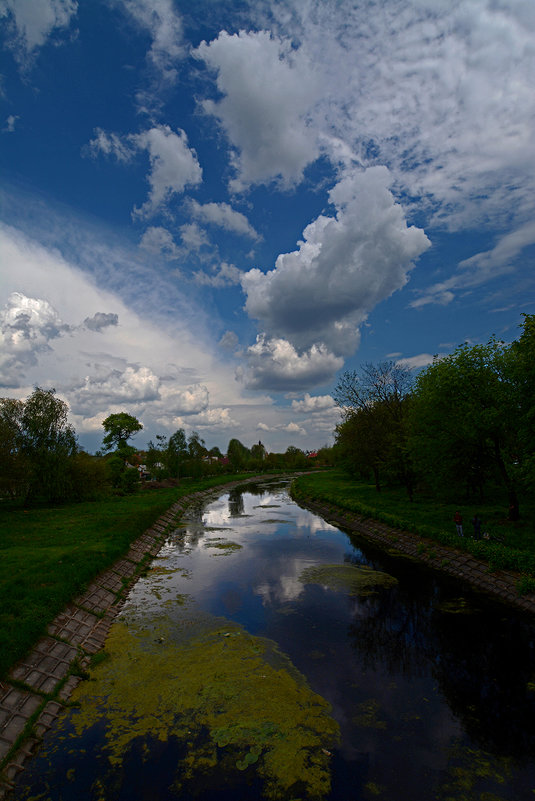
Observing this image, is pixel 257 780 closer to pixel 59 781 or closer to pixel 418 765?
pixel 418 765

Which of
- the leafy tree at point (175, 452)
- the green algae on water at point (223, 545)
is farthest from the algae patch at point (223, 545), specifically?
the leafy tree at point (175, 452)

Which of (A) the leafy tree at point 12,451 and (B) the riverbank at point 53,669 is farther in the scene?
(A) the leafy tree at point 12,451

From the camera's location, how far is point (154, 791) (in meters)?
8.71

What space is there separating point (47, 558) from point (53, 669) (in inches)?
421

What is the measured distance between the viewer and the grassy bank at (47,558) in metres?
14.2

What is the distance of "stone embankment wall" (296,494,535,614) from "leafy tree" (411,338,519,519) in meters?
6.72

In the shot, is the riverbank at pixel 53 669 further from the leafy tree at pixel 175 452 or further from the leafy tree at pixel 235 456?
the leafy tree at pixel 235 456

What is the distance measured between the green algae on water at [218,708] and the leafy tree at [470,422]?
21315 millimetres

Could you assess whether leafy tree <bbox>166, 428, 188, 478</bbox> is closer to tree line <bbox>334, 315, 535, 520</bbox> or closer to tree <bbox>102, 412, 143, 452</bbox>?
tree <bbox>102, 412, 143, 452</bbox>

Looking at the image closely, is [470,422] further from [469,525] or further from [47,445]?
[47,445]

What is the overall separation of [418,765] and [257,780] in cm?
399


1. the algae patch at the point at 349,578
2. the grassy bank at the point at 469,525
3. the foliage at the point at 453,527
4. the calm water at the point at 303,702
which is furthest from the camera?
the algae patch at the point at 349,578

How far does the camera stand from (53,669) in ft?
42.8

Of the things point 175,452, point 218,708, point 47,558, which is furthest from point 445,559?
point 175,452
